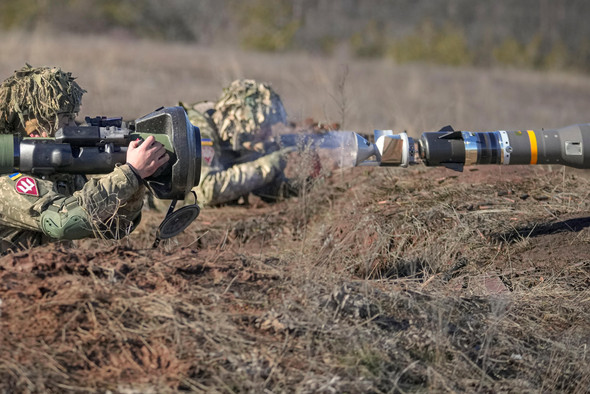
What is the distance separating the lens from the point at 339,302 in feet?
11.9

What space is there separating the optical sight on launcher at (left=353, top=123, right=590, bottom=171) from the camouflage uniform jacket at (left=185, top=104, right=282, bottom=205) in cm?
216

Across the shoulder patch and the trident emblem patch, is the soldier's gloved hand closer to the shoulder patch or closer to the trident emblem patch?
the trident emblem patch

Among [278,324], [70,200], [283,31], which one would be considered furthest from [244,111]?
[283,31]

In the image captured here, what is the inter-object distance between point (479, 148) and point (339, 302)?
69.4 inches

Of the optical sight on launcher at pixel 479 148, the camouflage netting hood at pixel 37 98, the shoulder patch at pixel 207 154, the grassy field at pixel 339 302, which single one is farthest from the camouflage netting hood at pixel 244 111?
the camouflage netting hood at pixel 37 98

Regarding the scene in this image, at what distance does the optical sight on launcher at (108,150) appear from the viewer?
13.1 feet

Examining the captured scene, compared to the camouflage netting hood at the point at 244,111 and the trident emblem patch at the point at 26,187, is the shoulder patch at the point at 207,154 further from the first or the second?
the trident emblem patch at the point at 26,187

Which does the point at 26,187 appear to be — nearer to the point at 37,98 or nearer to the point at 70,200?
the point at 70,200

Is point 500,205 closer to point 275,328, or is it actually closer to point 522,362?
point 522,362

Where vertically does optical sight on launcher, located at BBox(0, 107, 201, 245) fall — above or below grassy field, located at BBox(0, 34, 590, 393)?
above

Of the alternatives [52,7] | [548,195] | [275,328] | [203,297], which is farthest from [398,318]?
[52,7]

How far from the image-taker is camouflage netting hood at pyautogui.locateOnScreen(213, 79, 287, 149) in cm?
728

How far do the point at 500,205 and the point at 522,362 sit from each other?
242 cm

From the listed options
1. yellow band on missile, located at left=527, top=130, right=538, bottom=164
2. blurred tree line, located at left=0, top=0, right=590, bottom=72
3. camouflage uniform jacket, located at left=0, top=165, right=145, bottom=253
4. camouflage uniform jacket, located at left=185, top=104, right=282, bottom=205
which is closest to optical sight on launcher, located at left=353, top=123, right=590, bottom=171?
yellow band on missile, located at left=527, top=130, right=538, bottom=164
